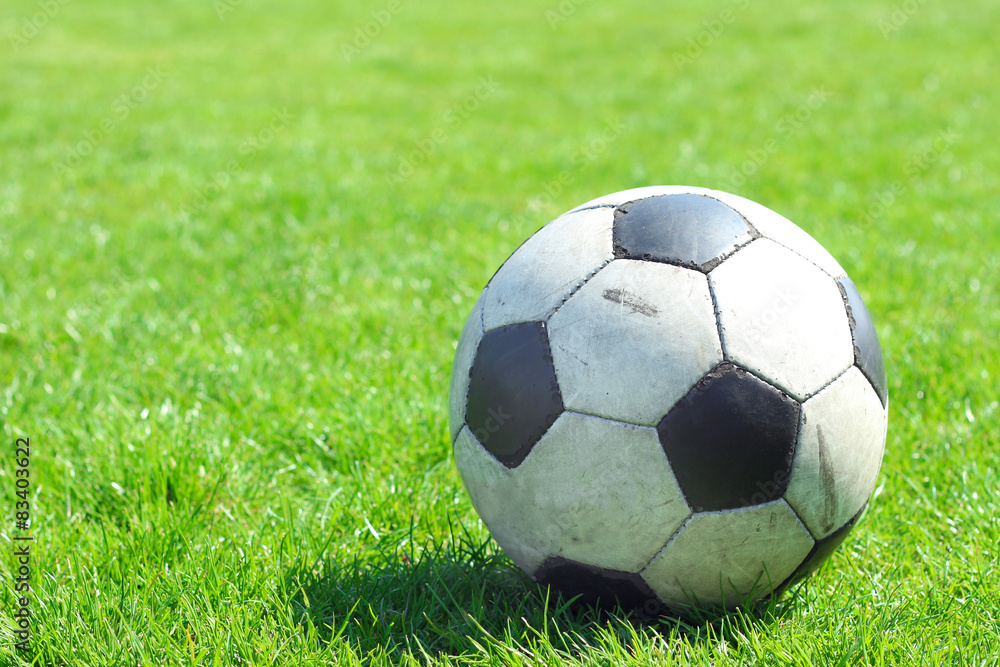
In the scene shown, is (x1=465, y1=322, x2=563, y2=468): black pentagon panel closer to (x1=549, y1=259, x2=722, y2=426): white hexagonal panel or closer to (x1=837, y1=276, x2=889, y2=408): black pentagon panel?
(x1=549, y1=259, x2=722, y2=426): white hexagonal panel

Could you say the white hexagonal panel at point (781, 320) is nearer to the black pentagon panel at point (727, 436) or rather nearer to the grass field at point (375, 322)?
the black pentagon panel at point (727, 436)

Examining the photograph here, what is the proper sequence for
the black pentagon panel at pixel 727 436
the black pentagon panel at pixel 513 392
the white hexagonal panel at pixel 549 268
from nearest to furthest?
the black pentagon panel at pixel 727 436 → the black pentagon panel at pixel 513 392 → the white hexagonal panel at pixel 549 268

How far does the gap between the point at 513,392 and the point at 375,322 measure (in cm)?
256

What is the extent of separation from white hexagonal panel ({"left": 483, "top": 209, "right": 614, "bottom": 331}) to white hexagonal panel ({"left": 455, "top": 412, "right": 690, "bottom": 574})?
365mm

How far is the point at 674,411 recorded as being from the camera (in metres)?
2.25

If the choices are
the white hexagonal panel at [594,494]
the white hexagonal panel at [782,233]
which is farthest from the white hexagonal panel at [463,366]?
the white hexagonal panel at [782,233]

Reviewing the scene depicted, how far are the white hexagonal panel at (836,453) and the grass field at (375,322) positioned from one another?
1.17 ft

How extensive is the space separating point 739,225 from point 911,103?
8.83 meters

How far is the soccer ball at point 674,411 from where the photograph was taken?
227cm

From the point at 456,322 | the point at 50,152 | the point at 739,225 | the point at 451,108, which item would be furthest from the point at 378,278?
the point at 451,108

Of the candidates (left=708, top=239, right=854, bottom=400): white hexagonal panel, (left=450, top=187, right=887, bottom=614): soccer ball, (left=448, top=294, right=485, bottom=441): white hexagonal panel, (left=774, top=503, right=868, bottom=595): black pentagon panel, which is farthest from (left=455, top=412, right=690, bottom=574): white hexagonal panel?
(left=774, top=503, right=868, bottom=595): black pentagon panel

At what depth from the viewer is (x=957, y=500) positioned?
318 cm

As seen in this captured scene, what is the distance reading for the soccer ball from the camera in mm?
2266

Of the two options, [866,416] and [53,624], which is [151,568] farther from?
[866,416]
